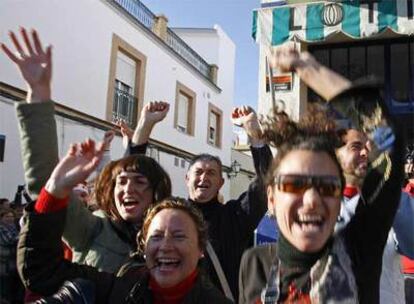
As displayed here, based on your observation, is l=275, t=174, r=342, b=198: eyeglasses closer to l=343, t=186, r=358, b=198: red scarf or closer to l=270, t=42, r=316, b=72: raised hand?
l=270, t=42, r=316, b=72: raised hand

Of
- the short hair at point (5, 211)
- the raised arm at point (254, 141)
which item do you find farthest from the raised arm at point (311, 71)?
the short hair at point (5, 211)

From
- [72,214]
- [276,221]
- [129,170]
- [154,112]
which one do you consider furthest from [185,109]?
[276,221]

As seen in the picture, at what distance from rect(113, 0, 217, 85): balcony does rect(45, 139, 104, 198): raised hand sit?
11.7 metres

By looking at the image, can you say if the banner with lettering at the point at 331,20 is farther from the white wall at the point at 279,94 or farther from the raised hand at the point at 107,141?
the raised hand at the point at 107,141

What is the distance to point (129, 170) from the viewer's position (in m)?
2.38

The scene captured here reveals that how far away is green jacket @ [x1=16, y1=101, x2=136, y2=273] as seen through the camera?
176 centimetres

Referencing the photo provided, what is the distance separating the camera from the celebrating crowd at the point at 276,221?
4.74ft

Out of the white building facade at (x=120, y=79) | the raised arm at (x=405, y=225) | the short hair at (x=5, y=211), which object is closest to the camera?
the raised arm at (x=405, y=225)

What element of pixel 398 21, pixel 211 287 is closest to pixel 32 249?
pixel 211 287

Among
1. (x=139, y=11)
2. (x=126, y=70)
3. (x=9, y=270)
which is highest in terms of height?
(x=139, y=11)

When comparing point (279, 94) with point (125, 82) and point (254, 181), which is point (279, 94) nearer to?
point (254, 181)

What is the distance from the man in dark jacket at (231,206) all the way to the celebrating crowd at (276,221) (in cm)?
68

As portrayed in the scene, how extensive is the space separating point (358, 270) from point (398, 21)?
5.10 metres

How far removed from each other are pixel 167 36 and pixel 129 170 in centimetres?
1419
